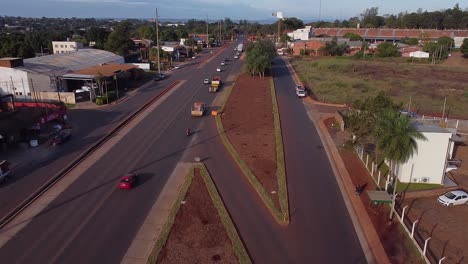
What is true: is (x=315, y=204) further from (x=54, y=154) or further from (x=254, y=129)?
(x=54, y=154)

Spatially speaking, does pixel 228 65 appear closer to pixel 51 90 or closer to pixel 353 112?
pixel 51 90

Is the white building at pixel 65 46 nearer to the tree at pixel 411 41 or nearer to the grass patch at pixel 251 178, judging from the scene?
the grass patch at pixel 251 178

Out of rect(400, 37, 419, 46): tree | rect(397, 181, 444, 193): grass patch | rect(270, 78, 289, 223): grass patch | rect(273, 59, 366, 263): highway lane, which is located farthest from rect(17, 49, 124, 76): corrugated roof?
rect(400, 37, 419, 46): tree

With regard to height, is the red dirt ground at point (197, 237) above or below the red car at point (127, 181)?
below

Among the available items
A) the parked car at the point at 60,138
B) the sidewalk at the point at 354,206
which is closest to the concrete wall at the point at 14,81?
the parked car at the point at 60,138

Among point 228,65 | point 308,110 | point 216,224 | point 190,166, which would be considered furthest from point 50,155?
point 228,65

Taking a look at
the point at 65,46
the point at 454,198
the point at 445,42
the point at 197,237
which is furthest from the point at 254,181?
the point at 445,42
